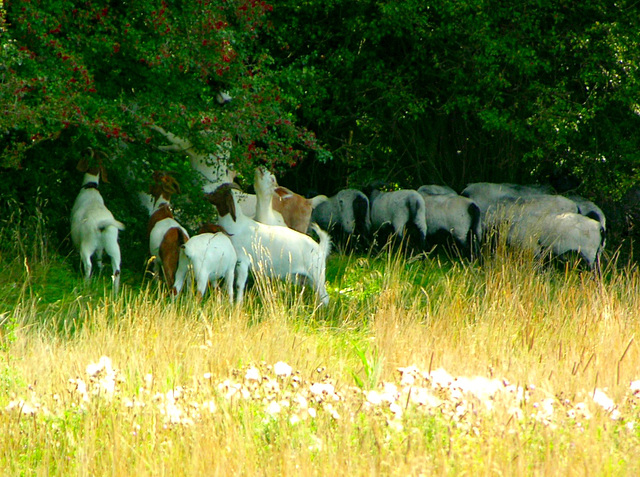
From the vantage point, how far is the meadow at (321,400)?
3.74 metres

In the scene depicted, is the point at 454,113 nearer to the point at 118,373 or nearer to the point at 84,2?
the point at 84,2

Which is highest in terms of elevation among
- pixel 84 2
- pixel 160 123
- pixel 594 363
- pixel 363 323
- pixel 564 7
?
pixel 564 7

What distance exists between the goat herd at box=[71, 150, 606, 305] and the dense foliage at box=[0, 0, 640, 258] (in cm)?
48

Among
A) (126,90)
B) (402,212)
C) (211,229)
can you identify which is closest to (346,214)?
(402,212)

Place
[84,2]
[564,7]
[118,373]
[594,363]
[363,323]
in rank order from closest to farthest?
[118,373], [594,363], [363,323], [84,2], [564,7]

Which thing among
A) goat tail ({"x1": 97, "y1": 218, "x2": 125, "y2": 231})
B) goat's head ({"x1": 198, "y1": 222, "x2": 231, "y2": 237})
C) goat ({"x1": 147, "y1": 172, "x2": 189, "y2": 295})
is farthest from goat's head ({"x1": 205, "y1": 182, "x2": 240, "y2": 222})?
goat tail ({"x1": 97, "y1": 218, "x2": 125, "y2": 231})

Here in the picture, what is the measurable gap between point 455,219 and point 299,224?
1984mm

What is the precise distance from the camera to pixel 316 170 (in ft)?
42.4

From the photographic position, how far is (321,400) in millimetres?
4086

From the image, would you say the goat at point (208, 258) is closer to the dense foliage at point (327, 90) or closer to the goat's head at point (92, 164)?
the dense foliage at point (327, 90)

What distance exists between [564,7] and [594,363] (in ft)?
25.3

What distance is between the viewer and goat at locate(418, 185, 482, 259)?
10.5m

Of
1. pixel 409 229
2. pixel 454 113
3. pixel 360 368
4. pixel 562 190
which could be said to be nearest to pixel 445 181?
pixel 454 113

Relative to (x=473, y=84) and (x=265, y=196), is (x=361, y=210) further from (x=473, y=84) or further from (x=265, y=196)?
(x=473, y=84)
